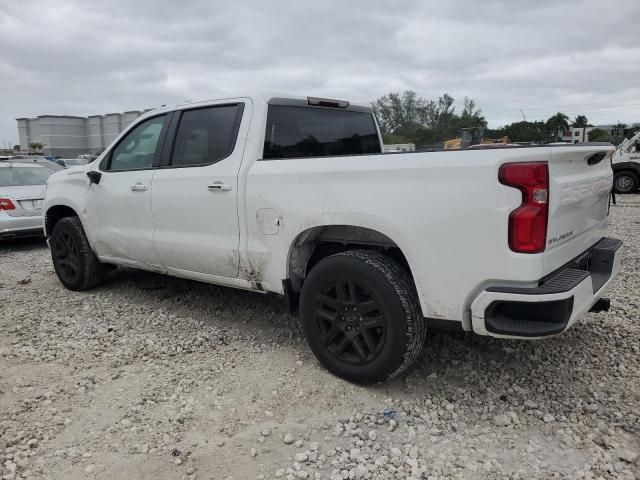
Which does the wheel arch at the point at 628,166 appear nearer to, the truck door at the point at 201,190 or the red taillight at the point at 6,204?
the truck door at the point at 201,190

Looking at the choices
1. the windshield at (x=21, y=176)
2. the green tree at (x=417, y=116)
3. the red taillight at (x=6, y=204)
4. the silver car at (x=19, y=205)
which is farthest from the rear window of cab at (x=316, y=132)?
the green tree at (x=417, y=116)

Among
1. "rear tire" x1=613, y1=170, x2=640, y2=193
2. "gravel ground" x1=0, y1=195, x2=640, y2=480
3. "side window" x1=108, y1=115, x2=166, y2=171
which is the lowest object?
"gravel ground" x1=0, y1=195, x2=640, y2=480

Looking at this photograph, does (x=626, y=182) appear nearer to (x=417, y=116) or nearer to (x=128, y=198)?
(x=128, y=198)

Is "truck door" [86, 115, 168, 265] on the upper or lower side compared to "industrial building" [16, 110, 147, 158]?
lower

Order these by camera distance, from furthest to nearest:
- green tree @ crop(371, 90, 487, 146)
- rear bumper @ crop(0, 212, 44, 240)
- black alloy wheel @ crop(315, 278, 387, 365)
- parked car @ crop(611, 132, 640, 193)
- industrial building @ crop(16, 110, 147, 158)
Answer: industrial building @ crop(16, 110, 147, 158)
green tree @ crop(371, 90, 487, 146)
parked car @ crop(611, 132, 640, 193)
rear bumper @ crop(0, 212, 44, 240)
black alloy wheel @ crop(315, 278, 387, 365)

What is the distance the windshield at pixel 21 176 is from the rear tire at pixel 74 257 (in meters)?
4.05

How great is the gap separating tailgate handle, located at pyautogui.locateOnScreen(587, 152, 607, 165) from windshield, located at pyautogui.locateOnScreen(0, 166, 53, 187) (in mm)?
8983

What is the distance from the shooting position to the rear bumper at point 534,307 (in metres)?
2.59

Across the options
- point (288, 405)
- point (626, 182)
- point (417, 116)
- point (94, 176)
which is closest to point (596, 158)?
point (288, 405)

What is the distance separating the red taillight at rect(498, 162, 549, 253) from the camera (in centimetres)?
253

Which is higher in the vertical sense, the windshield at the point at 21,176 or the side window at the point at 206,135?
the side window at the point at 206,135

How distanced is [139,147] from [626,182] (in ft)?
52.4

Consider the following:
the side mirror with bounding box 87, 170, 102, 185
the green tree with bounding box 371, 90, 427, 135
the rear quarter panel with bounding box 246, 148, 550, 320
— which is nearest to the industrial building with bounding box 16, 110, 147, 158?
the green tree with bounding box 371, 90, 427, 135

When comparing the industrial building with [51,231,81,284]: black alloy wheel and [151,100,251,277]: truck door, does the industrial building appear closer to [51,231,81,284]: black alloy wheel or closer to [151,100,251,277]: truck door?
[51,231,81,284]: black alloy wheel
